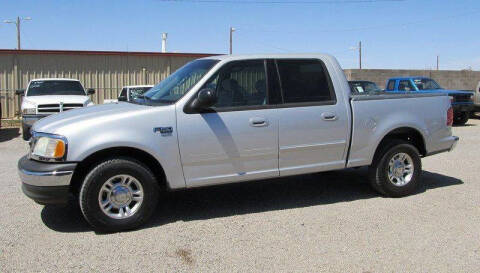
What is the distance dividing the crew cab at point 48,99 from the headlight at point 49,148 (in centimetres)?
704

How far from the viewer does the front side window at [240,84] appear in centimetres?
521

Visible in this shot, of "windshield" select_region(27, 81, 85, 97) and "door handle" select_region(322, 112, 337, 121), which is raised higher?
"windshield" select_region(27, 81, 85, 97)

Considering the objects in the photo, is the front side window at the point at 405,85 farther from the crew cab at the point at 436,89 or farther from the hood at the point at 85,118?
the hood at the point at 85,118

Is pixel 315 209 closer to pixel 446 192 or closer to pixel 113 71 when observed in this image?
pixel 446 192

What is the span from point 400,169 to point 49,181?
14.6 feet

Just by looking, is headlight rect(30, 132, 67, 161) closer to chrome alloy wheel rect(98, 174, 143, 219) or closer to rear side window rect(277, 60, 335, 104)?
chrome alloy wheel rect(98, 174, 143, 219)

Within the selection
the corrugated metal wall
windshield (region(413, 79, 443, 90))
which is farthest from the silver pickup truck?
the corrugated metal wall

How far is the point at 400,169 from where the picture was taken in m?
6.25

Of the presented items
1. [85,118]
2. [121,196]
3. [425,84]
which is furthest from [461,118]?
[85,118]

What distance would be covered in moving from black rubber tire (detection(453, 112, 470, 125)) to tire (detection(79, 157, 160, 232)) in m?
14.9

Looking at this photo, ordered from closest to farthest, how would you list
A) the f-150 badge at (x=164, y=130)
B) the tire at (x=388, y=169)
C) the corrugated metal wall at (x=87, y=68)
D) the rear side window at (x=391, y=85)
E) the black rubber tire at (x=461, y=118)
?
the f-150 badge at (x=164, y=130) < the tire at (x=388, y=169) < the black rubber tire at (x=461, y=118) < the rear side window at (x=391, y=85) < the corrugated metal wall at (x=87, y=68)

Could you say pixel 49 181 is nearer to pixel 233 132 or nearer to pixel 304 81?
pixel 233 132

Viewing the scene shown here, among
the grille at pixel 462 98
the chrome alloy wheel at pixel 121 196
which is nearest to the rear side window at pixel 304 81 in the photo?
the chrome alloy wheel at pixel 121 196

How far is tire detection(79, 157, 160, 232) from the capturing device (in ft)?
15.3
